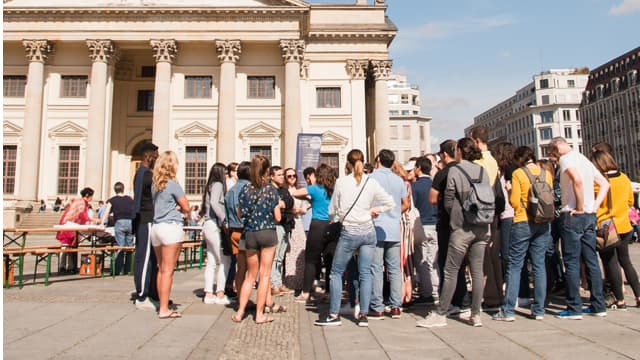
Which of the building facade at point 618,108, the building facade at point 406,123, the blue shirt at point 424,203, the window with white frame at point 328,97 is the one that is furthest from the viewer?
the building facade at point 406,123

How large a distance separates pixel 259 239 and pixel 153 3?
1110 inches

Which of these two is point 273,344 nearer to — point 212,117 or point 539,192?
point 539,192

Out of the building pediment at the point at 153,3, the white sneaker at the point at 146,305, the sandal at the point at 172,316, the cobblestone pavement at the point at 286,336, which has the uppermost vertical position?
the building pediment at the point at 153,3

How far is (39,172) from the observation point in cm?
3023

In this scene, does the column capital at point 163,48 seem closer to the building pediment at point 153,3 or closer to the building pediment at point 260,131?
the building pediment at point 153,3

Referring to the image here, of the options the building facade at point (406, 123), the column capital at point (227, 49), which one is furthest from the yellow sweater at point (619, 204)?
the building facade at point (406, 123)

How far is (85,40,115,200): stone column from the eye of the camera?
28.8 metres

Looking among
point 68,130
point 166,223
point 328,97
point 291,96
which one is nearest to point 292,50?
point 291,96

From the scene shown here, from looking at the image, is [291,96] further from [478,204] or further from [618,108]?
[618,108]

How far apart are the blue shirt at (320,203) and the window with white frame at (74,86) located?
28.3 meters

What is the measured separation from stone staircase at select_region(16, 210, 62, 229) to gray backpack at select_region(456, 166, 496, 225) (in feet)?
90.0

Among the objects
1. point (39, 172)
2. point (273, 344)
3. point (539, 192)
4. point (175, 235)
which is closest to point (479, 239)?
point (539, 192)

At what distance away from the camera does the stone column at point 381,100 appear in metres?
32.9

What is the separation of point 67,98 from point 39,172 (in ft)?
16.1
